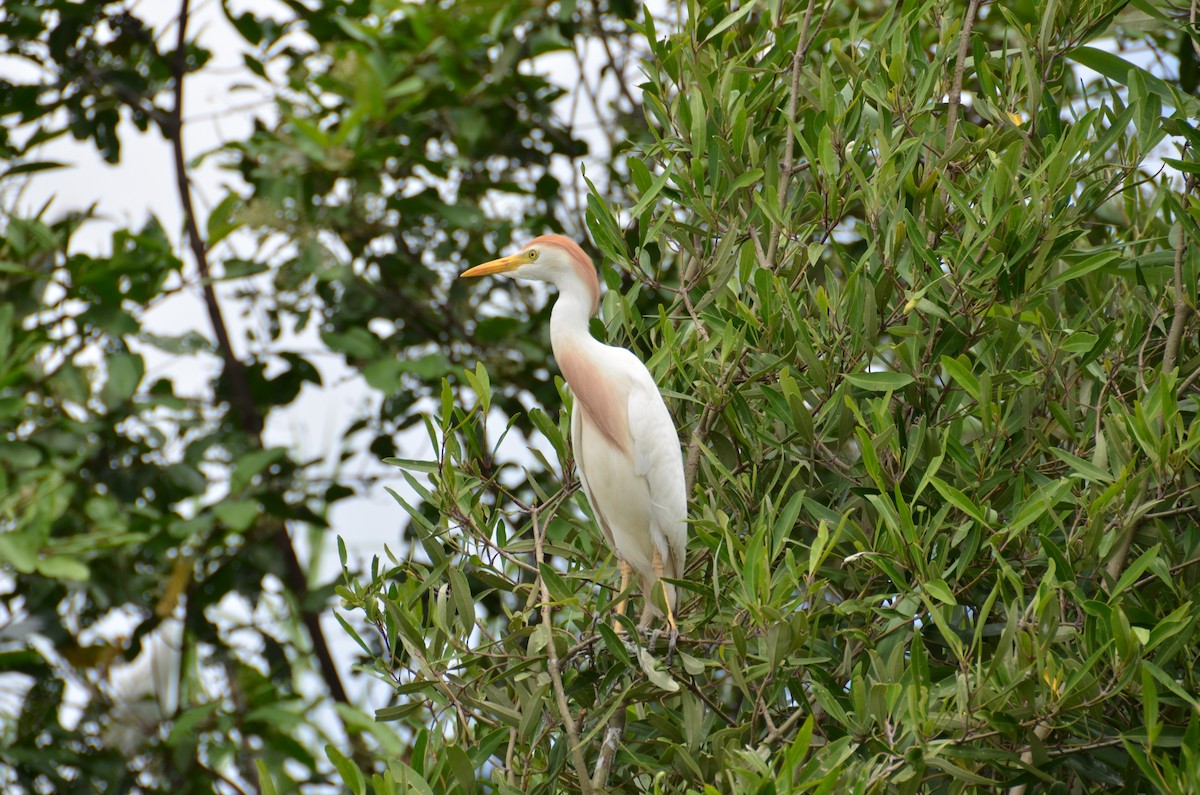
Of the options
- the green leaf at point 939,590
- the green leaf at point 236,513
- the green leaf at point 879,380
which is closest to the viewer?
the green leaf at point 939,590

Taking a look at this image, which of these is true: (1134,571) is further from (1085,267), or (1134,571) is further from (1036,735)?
(1085,267)

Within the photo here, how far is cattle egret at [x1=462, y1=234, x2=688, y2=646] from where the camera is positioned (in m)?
2.15

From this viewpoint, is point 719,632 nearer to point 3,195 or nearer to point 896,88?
point 896,88

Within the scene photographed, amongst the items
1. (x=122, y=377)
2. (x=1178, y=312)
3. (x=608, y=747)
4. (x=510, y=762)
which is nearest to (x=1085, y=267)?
(x=1178, y=312)

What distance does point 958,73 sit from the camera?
2.21 m

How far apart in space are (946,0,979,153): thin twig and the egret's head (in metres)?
0.66

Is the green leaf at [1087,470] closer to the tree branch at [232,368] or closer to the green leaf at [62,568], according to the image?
the green leaf at [62,568]

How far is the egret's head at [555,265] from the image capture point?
224 centimetres

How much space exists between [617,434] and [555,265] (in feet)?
1.06

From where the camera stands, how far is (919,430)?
1.86 m

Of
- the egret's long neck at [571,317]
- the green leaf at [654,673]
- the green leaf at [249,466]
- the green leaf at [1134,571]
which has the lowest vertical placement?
the green leaf at [1134,571]

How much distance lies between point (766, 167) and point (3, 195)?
2501mm

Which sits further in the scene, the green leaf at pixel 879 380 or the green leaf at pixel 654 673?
the green leaf at pixel 879 380

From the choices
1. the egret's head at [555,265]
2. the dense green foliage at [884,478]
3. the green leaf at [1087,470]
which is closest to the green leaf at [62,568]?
Answer: the dense green foliage at [884,478]
